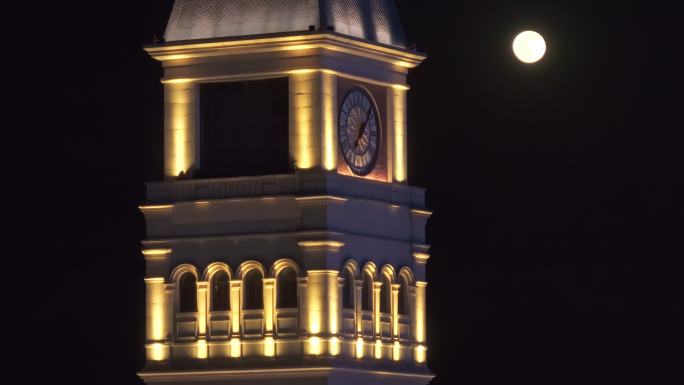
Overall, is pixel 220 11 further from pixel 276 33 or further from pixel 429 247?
pixel 429 247

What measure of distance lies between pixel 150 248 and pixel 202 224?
1.61 meters

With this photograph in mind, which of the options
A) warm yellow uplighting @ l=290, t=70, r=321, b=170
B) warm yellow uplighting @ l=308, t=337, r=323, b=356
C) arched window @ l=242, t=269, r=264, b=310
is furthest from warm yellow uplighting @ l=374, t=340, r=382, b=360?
warm yellow uplighting @ l=290, t=70, r=321, b=170

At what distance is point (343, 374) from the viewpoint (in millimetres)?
108438

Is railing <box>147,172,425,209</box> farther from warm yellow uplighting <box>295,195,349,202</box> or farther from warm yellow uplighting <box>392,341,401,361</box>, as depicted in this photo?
warm yellow uplighting <box>392,341,401,361</box>

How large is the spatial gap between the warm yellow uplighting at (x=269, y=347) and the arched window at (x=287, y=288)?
94cm

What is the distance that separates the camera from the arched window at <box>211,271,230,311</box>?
109m

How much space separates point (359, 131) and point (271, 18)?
410 cm

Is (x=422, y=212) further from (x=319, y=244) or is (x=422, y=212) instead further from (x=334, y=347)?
(x=334, y=347)

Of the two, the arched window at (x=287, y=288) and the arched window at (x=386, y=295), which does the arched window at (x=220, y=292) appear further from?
the arched window at (x=386, y=295)

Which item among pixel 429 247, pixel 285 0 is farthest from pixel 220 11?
pixel 429 247

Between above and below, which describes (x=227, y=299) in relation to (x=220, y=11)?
below

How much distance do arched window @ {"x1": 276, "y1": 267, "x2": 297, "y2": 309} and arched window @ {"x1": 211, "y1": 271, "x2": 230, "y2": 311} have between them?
1512 mm

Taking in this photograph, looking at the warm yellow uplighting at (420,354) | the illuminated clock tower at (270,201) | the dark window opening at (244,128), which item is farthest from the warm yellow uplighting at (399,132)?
the warm yellow uplighting at (420,354)

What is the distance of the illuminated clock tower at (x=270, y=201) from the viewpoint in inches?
4254
